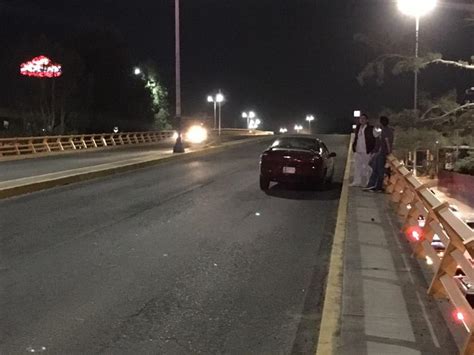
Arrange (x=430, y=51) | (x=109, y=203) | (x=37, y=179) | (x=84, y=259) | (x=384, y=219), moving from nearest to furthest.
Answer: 1. (x=84, y=259)
2. (x=384, y=219)
3. (x=109, y=203)
4. (x=430, y=51)
5. (x=37, y=179)

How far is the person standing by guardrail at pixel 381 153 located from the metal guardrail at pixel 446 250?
4.31m

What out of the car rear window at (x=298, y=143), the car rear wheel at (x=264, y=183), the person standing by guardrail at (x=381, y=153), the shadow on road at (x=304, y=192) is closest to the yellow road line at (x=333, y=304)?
the person standing by guardrail at (x=381, y=153)

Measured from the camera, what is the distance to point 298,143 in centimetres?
1831

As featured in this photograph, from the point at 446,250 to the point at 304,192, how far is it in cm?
1088

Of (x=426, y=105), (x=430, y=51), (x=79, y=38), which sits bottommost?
(x=426, y=105)

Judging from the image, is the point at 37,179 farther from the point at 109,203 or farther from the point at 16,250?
the point at 16,250

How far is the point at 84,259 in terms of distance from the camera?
8883 mm

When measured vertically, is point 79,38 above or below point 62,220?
above

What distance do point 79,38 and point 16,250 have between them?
7035cm

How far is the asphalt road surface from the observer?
5.86 meters

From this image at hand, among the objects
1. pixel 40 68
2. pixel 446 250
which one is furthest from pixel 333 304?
pixel 40 68

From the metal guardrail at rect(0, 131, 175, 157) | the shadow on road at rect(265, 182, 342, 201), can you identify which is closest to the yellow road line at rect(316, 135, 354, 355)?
the shadow on road at rect(265, 182, 342, 201)

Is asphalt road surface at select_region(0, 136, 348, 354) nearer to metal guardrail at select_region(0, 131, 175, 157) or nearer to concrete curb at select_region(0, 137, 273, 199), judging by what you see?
concrete curb at select_region(0, 137, 273, 199)

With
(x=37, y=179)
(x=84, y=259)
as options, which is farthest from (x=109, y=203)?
(x=84, y=259)
